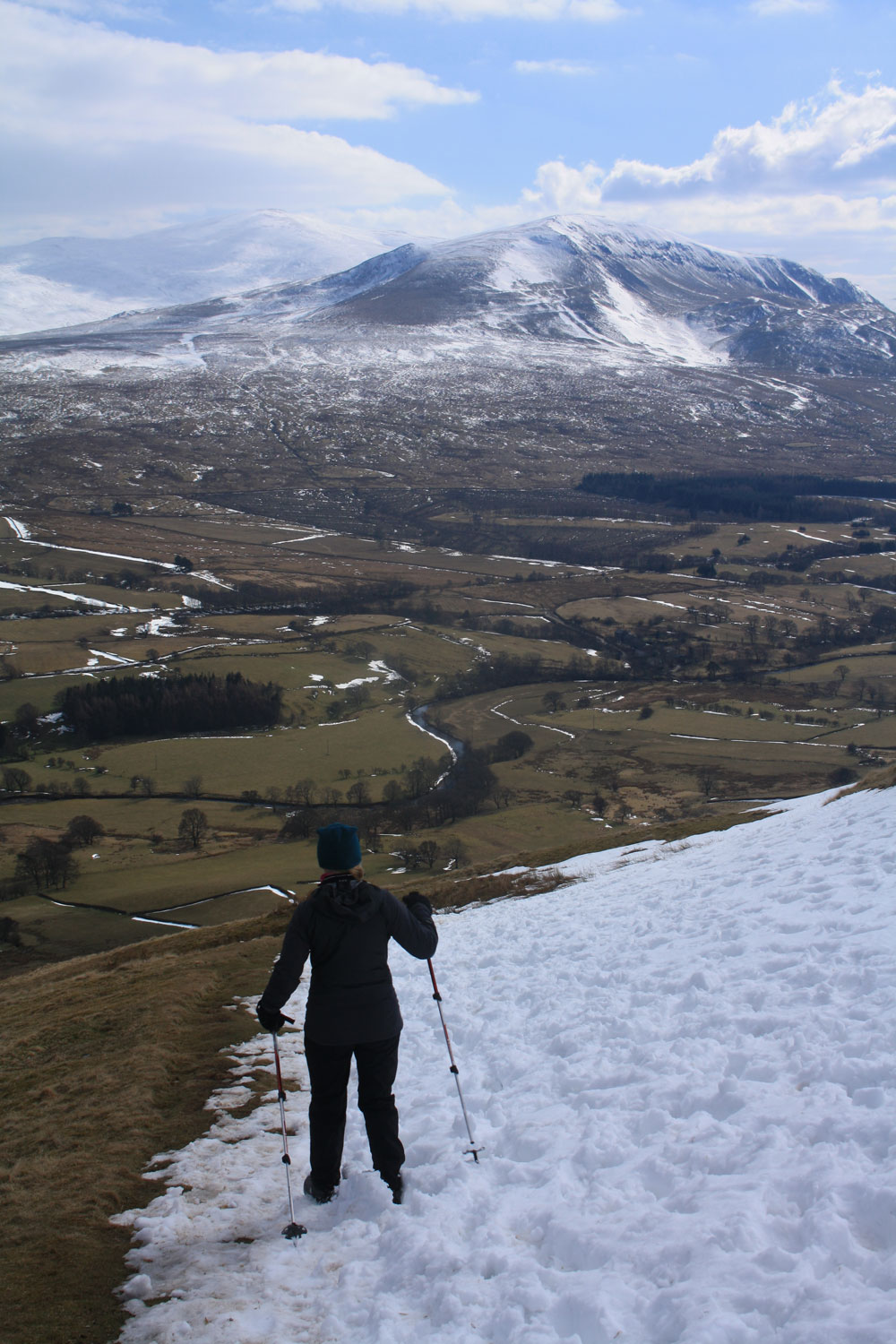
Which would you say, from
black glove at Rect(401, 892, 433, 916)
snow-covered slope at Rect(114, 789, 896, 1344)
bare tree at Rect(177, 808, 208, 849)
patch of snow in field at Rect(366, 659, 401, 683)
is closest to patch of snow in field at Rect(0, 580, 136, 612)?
patch of snow in field at Rect(366, 659, 401, 683)

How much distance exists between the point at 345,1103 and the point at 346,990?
134cm

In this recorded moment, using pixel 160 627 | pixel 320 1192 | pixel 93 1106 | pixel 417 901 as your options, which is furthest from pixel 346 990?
pixel 160 627

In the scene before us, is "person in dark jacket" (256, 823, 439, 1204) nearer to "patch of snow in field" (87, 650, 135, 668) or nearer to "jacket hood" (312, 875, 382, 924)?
"jacket hood" (312, 875, 382, 924)

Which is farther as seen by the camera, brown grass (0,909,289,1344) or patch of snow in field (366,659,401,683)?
patch of snow in field (366,659,401,683)

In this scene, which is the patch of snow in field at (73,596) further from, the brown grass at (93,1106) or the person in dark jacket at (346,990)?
the person in dark jacket at (346,990)

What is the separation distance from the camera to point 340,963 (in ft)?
30.2

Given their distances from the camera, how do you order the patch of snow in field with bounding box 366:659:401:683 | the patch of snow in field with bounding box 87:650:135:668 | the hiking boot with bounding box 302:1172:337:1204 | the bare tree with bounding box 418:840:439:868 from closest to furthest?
the hiking boot with bounding box 302:1172:337:1204 → the bare tree with bounding box 418:840:439:868 → the patch of snow in field with bounding box 87:650:135:668 → the patch of snow in field with bounding box 366:659:401:683

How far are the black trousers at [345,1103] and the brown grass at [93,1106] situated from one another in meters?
2.29

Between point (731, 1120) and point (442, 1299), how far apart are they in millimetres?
3651

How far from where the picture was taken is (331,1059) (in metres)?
9.31

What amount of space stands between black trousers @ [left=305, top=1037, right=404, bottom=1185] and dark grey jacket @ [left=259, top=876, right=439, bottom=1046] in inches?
9.1

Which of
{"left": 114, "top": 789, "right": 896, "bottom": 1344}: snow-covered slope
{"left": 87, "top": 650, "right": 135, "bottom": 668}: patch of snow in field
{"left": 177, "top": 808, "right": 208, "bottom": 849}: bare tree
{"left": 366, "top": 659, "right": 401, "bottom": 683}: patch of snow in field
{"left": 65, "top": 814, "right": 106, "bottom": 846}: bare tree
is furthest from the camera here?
{"left": 366, "top": 659, "right": 401, "bottom": 683}: patch of snow in field

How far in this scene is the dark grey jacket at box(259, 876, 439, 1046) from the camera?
918 cm

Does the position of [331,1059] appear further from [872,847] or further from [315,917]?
[872,847]
